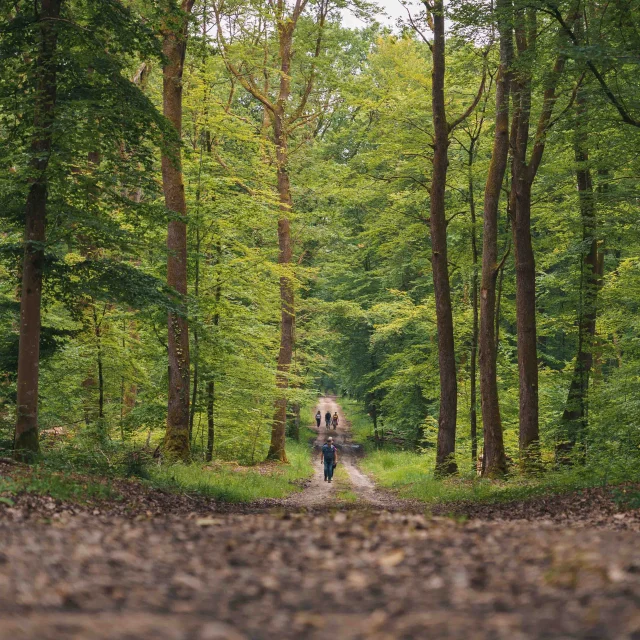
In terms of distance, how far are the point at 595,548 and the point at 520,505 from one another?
21.9ft

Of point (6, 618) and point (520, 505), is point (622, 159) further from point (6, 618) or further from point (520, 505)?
point (6, 618)

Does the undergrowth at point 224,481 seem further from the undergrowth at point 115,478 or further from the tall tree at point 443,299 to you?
the tall tree at point 443,299

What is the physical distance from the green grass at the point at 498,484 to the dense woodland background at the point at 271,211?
2.48 feet

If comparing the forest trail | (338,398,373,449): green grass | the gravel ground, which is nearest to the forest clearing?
the gravel ground

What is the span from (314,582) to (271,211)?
15.4 meters

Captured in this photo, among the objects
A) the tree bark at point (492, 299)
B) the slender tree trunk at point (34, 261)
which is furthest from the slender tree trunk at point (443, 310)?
the slender tree trunk at point (34, 261)

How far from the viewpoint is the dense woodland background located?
1085 cm

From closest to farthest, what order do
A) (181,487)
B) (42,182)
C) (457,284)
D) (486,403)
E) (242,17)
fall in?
(42,182) < (181,487) < (486,403) < (242,17) < (457,284)

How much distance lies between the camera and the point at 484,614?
10.6ft

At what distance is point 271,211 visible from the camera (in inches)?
728

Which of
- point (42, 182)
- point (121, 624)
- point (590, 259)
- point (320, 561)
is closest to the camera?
point (121, 624)

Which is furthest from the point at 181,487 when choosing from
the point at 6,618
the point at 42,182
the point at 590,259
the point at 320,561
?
the point at 590,259

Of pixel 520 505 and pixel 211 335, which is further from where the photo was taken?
pixel 211 335

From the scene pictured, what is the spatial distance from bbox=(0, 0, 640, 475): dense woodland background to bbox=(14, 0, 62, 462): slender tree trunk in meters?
0.04
